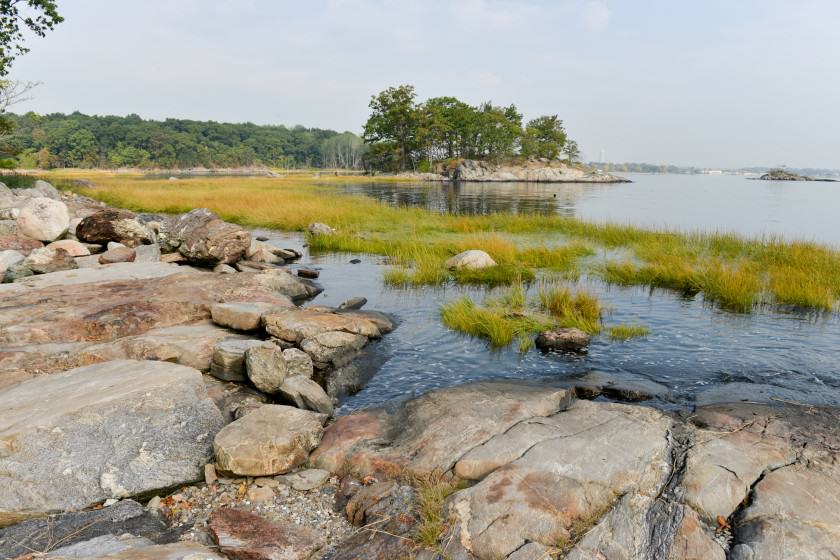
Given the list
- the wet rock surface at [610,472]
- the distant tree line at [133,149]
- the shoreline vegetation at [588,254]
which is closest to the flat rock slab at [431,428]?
the wet rock surface at [610,472]

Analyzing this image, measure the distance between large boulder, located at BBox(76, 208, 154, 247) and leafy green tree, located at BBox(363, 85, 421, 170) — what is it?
10617 cm

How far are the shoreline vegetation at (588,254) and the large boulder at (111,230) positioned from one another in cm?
702

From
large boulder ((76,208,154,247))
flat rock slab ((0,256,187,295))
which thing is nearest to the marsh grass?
flat rock slab ((0,256,187,295))

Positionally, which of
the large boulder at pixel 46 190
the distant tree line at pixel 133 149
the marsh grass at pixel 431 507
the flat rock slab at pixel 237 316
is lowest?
the marsh grass at pixel 431 507

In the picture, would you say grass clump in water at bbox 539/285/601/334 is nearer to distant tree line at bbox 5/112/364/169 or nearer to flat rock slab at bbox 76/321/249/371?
flat rock slab at bbox 76/321/249/371

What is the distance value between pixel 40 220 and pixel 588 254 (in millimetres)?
19971

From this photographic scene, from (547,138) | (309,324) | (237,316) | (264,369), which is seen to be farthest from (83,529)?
(547,138)

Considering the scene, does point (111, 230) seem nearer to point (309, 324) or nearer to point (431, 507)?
point (309, 324)

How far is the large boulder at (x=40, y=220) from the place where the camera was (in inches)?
694

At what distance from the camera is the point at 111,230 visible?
18.2m

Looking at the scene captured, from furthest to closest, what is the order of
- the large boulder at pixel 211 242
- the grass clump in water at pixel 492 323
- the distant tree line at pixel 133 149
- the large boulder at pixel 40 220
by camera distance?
the distant tree line at pixel 133 149, the large boulder at pixel 40 220, the large boulder at pixel 211 242, the grass clump in water at pixel 492 323

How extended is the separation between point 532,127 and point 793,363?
134797mm

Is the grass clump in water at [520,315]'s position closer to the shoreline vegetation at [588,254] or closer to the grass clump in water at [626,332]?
the grass clump in water at [626,332]

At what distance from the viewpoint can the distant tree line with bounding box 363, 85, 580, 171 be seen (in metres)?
121
